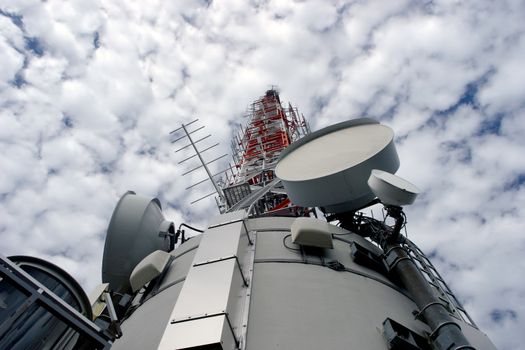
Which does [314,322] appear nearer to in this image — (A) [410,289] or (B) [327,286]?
Answer: (B) [327,286]

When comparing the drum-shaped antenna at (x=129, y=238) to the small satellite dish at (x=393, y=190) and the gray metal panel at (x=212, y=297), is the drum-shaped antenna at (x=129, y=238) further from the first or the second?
the small satellite dish at (x=393, y=190)

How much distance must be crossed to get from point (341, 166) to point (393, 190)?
138 cm

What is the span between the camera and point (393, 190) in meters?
5.68

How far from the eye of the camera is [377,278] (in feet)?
18.3

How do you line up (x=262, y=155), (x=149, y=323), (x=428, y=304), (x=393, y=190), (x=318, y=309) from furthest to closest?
(x=262, y=155)
(x=393, y=190)
(x=149, y=323)
(x=428, y=304)
(x=318, y=309)

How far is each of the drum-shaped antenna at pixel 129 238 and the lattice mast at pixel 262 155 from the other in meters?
1.97

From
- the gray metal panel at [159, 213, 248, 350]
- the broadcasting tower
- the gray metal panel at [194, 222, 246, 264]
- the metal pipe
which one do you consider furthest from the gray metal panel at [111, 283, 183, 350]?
the metal pipe

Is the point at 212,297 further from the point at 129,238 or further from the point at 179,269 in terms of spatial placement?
the point at 129,238

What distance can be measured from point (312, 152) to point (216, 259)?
3.72 metres

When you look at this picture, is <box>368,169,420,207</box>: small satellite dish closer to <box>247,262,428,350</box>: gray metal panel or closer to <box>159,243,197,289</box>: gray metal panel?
<box>247,262,428,350</box>: gray metal panel

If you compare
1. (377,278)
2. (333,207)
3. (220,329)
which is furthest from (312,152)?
(220,329)

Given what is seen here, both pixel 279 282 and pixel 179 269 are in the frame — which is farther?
pixel 179 269

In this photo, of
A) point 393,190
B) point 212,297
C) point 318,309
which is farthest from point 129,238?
point 393,190

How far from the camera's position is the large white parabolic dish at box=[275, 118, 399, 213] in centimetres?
675
